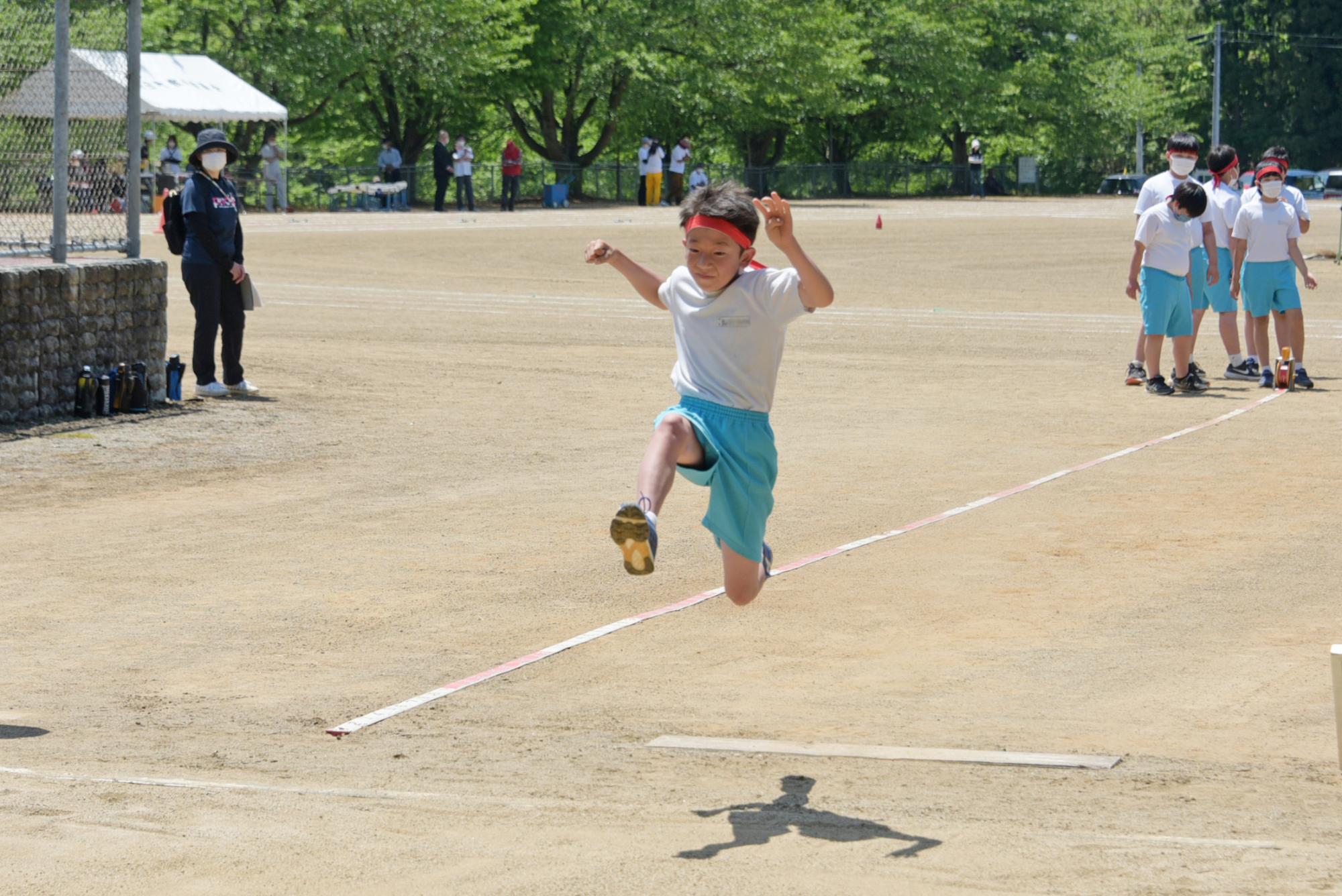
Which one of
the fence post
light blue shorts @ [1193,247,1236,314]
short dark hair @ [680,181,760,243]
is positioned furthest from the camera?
light blue shorts @ [1193,247,1236,314]

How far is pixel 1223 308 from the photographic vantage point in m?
18.7

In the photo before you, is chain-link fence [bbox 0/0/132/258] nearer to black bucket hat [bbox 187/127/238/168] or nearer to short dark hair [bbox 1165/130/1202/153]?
black bucket hat [bbox 187/127/238/168]

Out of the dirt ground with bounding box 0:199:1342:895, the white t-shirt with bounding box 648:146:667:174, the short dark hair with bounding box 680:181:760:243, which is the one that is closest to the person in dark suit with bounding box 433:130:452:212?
the white t-shirt with bounding box 648:146:667:174

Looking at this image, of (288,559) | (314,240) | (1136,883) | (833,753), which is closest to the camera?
(1136,883)

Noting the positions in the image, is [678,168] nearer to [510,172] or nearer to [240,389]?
[510,172]

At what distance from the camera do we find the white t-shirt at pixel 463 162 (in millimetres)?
50844

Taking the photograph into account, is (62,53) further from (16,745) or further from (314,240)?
(314,240)

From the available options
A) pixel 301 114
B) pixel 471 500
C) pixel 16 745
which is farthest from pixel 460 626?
pixel 301 114

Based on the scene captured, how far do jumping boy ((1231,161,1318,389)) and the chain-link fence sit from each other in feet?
33.7

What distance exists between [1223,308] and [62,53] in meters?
11.1

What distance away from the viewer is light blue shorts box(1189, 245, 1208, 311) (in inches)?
710

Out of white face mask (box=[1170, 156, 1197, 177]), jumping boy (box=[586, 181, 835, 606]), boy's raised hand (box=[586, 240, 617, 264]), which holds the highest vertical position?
white face mask (box=[1170, 156, 1197, 177])

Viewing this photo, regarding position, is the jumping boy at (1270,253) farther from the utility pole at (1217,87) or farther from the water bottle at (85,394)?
the utility pole at (1217,87)

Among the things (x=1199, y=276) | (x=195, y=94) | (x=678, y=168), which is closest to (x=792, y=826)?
(x=1199, y=276)
